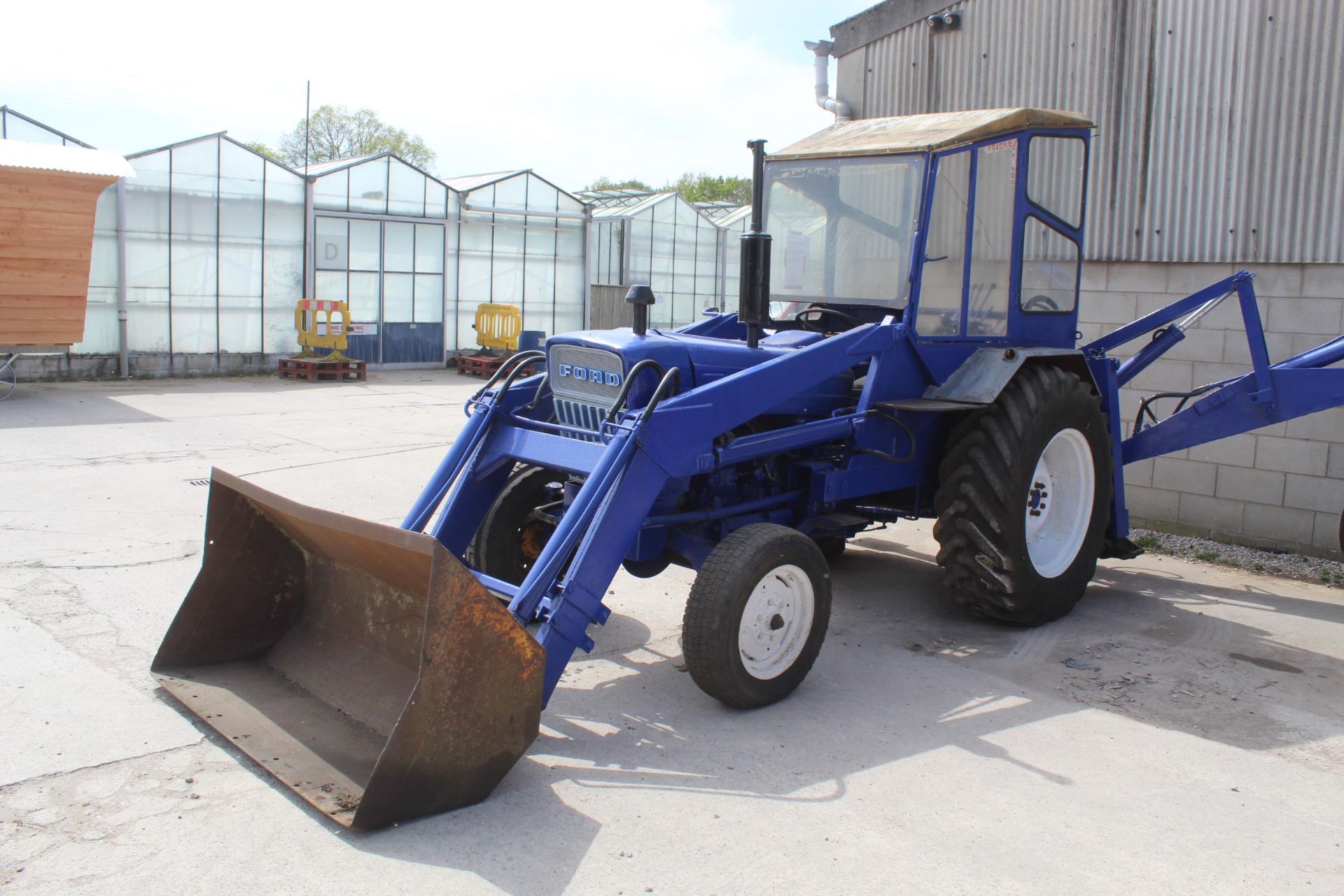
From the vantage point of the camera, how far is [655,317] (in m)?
27.0

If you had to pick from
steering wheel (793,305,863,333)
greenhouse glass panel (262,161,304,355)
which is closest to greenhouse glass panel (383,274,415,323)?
greenhouse glass panel (262,161,304,355)

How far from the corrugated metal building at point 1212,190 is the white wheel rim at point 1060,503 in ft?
7.48

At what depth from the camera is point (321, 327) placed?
1900 centimetres

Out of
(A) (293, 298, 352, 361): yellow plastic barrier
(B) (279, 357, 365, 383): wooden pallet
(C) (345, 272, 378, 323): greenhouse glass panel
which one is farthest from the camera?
(C) (345, 272, 378, 323): greenhouse glass panel

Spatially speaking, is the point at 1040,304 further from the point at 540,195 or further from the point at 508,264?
the point at 540,195

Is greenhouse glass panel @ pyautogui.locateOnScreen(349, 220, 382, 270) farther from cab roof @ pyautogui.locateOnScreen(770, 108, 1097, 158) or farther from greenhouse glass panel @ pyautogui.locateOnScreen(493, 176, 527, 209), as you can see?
cab roof @ pyautogui.locateOnScreen(770, 108, 1097, 158)

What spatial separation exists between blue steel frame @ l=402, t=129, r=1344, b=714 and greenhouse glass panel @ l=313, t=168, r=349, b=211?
1476 centimetres

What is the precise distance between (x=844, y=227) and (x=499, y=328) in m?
15.9

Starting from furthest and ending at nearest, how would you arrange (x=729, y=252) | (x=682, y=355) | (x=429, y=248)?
(x=729, y=252), (x=429, y=248), (x=682, y=355)

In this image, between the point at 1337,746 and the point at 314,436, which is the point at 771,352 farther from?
the point at 314,436

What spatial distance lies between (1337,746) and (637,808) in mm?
2952

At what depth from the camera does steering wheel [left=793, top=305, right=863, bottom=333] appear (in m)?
6.28

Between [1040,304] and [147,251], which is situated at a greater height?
[147,251]

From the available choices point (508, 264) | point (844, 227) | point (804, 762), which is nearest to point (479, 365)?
point (508, 264)
